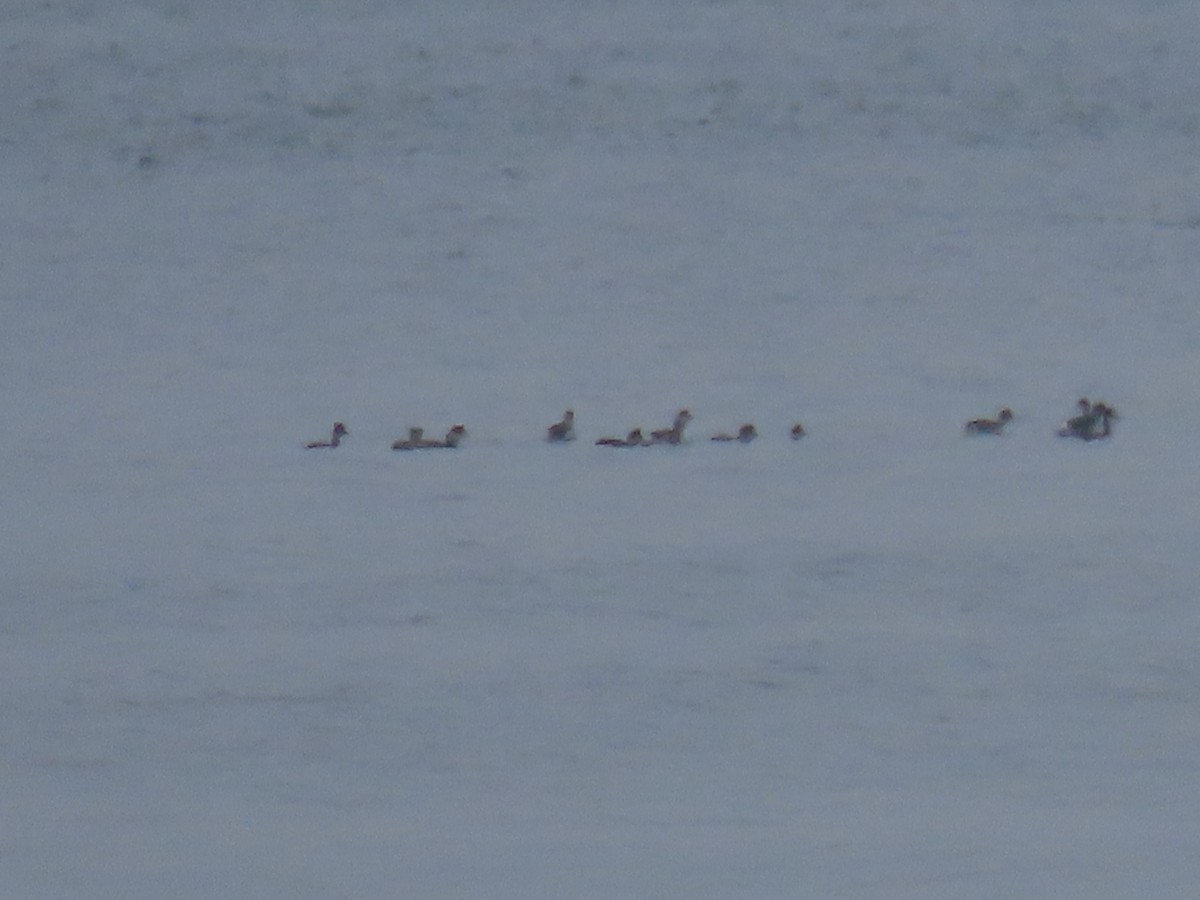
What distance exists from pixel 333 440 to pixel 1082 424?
2893 mm

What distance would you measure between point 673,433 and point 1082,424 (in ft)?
5.18

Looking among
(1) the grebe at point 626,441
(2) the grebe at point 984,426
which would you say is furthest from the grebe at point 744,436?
A: (2) the grebe at point 984,426

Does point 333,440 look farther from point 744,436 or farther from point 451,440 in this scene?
point 744,436

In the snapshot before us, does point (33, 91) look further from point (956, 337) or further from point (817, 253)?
point (956, 337)

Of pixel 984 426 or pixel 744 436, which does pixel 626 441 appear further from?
pixel 984 426

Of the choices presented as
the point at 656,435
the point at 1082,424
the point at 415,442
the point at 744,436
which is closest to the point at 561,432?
the point at 656,435

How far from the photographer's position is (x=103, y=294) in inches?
311

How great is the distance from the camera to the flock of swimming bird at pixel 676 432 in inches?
253

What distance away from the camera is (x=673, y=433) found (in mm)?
6492

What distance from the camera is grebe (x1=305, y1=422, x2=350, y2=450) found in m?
6.43

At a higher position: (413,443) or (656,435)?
(656,435)

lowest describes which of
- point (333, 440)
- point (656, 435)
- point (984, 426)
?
point (333, 440)

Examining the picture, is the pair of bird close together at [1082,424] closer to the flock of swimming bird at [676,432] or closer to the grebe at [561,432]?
the flock of swimming bird at [676,432]

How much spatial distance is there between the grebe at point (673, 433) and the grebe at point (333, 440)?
3.95ft
